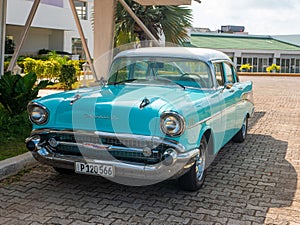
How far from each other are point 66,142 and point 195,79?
2.01 meters

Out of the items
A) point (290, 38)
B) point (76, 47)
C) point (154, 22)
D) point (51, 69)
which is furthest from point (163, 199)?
point (290, 38)

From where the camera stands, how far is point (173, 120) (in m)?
4.12

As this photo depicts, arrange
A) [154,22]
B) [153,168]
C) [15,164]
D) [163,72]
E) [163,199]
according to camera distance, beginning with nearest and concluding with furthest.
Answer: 1. [153,168]
2. [163,199]
3. [15,164]
4. [163,72]
5. [154,22]

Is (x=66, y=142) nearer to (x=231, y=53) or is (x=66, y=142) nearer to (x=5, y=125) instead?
(x=5, y=125)

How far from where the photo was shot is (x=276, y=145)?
7.42 meters

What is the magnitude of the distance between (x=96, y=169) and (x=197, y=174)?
48.8 inches

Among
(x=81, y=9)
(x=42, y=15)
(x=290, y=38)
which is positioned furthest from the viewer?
(x=290, y=38)

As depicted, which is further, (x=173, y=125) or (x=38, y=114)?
(x=38, y=114)

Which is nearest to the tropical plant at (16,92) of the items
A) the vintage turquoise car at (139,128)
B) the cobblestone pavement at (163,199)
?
the cobblestone pavement at (163,199)

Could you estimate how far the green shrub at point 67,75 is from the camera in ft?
45.8

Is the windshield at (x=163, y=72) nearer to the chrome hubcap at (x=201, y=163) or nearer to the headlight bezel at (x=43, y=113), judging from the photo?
the chrome hubcap at (x=201, y=163)

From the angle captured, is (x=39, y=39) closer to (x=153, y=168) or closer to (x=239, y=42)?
(x=239, y=42)

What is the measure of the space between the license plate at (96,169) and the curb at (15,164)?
1286mm

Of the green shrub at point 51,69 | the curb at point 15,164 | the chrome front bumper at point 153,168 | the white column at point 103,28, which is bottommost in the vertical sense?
the curb at point 15,164
